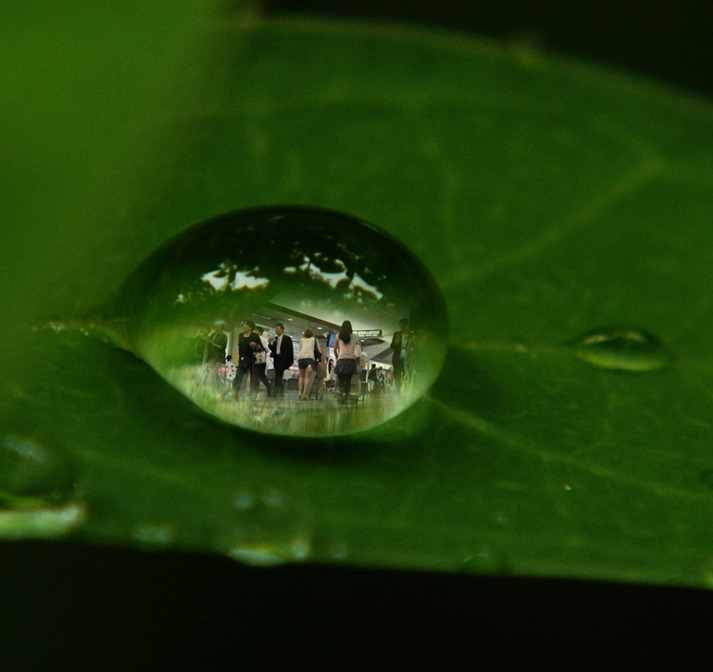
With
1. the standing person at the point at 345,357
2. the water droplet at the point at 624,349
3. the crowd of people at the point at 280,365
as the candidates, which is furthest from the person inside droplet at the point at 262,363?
the water droplet at the point at 624,349

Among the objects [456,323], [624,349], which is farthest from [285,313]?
[624,349]

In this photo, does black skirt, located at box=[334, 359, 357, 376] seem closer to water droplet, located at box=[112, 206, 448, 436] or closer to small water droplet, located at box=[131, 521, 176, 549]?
water droplet, located at box=[112, 206, 448, 436]

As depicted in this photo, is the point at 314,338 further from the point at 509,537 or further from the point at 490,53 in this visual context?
the point at 490,53

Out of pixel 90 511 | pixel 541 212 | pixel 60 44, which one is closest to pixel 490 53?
pixel 541 212

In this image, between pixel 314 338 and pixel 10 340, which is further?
pixel 314 338

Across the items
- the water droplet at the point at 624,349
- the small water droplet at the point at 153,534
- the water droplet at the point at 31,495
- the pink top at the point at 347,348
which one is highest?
the water droplet at the point at 624,349

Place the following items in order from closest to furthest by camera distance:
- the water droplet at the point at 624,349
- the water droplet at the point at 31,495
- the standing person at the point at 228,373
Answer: the water droplet at the point at 31,495 < the standing person at the point at 228,373 < the water droplet at the point at 624,349

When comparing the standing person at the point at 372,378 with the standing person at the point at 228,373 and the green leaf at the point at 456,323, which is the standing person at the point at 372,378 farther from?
the standing person at the point at 228,373

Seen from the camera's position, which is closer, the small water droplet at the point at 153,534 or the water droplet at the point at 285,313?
the small water droplet at the point at 153,534
